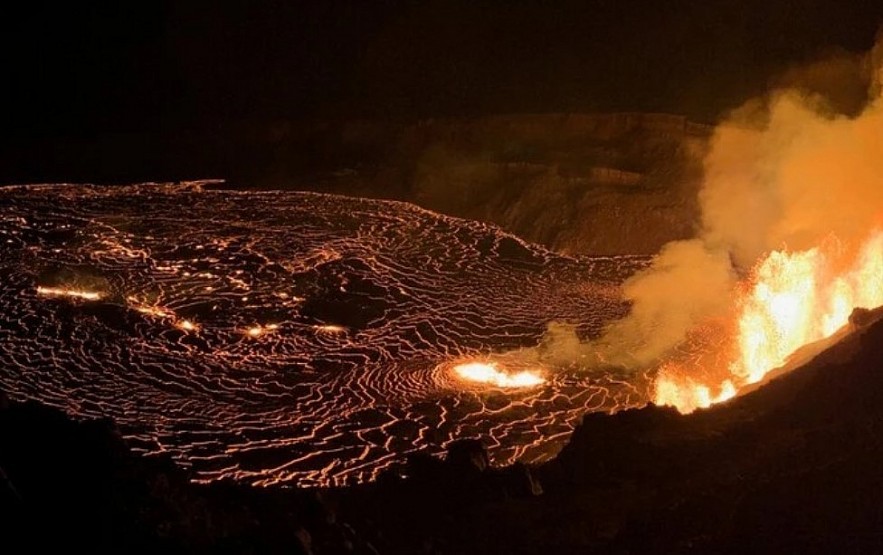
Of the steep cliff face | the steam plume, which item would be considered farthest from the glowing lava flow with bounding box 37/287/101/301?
the steep cliff face

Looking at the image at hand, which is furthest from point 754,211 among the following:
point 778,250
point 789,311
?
point 789,311

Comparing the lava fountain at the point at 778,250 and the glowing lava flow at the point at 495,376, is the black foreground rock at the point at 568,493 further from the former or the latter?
the glowing lava flow at the point at 495,376

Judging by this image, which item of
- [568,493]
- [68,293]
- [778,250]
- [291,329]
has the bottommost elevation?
[568,493]

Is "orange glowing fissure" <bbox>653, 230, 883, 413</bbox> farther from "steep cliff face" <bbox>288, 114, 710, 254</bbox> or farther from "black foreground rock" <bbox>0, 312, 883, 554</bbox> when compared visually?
"steep cliff face" <bbox>288, 114, 710, 254</bbox>

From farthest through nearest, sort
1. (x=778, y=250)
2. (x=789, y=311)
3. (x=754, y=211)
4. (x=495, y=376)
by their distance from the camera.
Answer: (x=754, y=211) → (x=778, y=250) → (x=495, y=376) → (x=789, y=311)

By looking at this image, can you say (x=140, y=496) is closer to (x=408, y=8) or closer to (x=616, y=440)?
(x=616, y=440)

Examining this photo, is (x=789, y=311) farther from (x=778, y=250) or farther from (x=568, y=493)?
(x=568, y=493)

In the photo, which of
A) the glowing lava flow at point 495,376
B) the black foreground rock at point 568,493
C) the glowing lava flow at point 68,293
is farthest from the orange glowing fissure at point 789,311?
the glowing lava flow at point 68,293
